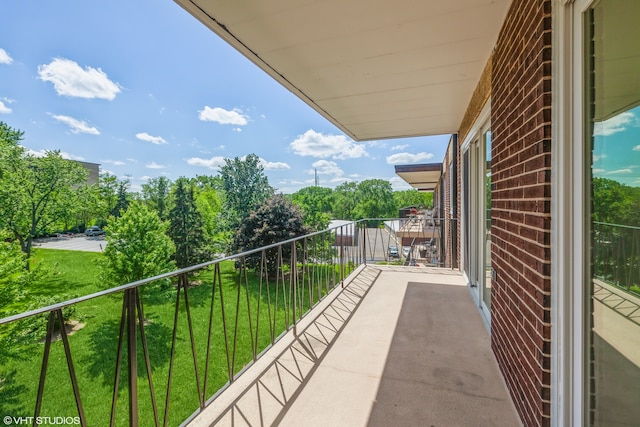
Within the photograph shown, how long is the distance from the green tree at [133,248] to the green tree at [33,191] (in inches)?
241

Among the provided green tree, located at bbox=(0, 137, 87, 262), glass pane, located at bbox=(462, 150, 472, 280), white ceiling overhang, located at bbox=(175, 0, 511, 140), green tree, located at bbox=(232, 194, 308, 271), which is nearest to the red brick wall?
white ceiling overhang, located at bbox=(175, 0, 511, 140)

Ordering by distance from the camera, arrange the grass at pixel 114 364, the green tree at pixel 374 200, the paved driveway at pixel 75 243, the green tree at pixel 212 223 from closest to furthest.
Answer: the grass at pixel 114 364, the green tree at pixel 212 223, the paved driveway at pixel 75 243, the green tree at pixel 374 200

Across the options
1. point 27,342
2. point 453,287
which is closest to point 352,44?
point 453,287

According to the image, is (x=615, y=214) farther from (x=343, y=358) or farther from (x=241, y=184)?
(x=241, y=184)

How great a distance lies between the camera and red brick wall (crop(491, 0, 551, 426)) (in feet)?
3.90

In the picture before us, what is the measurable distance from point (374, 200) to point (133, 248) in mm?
36258

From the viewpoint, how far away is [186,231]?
14.4 meters

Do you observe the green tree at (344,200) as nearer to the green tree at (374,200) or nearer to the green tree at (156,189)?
the green tree at (374,200)

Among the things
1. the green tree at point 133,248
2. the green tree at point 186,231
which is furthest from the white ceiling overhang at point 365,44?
the green tree at point 186,231

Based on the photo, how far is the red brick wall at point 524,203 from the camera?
1.19m

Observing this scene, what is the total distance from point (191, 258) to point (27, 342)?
Answer: 7.95m

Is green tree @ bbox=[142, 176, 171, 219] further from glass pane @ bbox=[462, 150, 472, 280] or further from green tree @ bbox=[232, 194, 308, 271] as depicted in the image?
glass pane @ bbox=[462, 150, 472, 280]

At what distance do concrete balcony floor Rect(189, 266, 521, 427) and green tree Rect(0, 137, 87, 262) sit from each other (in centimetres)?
1559

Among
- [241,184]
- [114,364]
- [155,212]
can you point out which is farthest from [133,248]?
[241,184]
